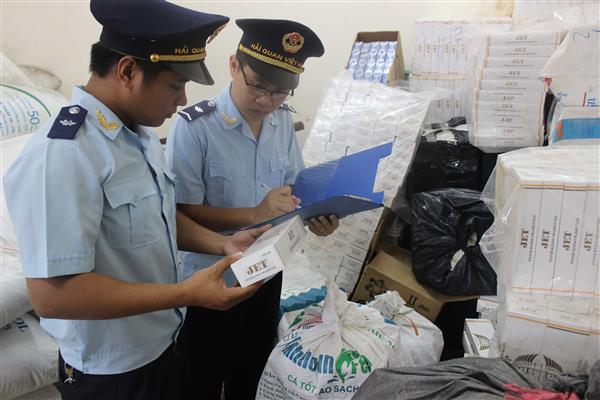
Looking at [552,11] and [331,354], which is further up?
[552,11]

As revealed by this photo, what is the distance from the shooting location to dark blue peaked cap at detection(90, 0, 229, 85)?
0.73 meters

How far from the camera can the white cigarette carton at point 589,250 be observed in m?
0.86

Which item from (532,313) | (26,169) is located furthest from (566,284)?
(26,169)

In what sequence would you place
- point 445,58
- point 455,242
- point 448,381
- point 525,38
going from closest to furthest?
point 448,381
point 525,38
point 455,242
point 445,58

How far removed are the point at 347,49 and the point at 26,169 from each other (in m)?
2.04

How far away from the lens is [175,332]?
38.8 inches

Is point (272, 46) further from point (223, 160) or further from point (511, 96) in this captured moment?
point (511, 96)

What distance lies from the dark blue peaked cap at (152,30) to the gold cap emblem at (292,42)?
38cm

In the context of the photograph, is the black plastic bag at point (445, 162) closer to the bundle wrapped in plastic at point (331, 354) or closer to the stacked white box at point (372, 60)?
the stacked white box at point (372, 60)

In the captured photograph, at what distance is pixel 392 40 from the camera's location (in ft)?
7.25

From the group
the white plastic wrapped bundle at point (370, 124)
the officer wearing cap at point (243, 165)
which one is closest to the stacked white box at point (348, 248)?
the white plastic wrapped bundle at point (370, 124)

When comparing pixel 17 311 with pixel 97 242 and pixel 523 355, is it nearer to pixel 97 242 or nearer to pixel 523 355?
pixel 97 242

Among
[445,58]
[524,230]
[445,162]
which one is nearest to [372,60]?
[445,58]

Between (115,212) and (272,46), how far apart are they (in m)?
0.62
